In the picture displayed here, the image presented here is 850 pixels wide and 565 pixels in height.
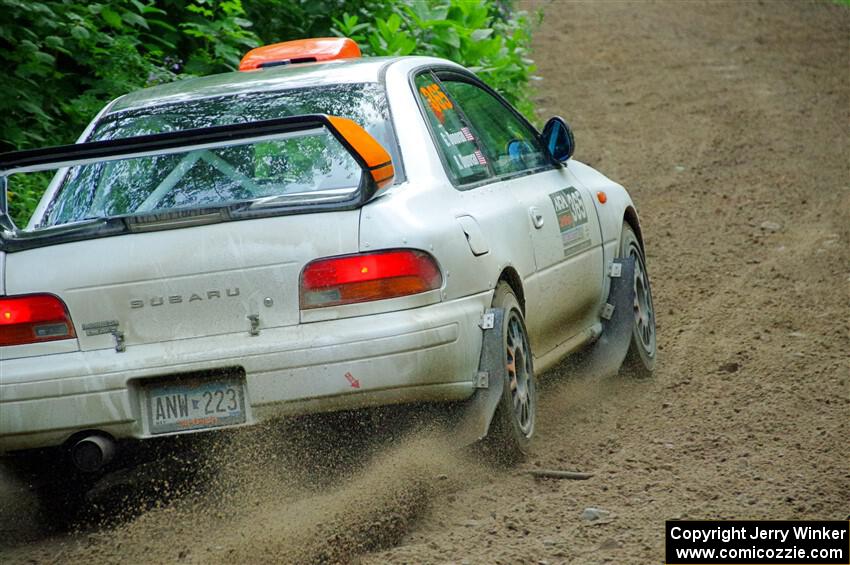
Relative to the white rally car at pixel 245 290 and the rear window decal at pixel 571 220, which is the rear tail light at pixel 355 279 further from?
the rear window decal at pixel 571 220

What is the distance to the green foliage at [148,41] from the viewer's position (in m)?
8.28

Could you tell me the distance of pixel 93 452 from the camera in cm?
456

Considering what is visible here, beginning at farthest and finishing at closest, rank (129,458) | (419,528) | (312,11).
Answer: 1. (312,11)
2. (129,458)
3. (419,528)

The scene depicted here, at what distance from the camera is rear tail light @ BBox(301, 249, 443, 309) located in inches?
177

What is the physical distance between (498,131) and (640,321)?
4.57 ft

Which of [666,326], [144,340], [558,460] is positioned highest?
[144,340]

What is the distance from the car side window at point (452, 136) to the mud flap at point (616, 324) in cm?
130

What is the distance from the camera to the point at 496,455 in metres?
5.16

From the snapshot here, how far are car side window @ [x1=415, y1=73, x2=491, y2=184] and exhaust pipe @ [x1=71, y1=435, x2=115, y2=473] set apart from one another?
1.64 metres

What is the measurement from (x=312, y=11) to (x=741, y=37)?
37.8 ft

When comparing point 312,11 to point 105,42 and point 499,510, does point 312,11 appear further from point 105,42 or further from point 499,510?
point 499,510

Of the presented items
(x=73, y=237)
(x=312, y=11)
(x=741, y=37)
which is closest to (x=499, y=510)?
(x=73, y=237)

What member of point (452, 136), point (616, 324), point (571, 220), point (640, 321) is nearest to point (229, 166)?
point (452, 136)

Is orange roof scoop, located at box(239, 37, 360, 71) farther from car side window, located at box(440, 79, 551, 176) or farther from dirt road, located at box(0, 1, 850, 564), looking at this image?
dirt road, located at box(0, 1, 850, 564)
